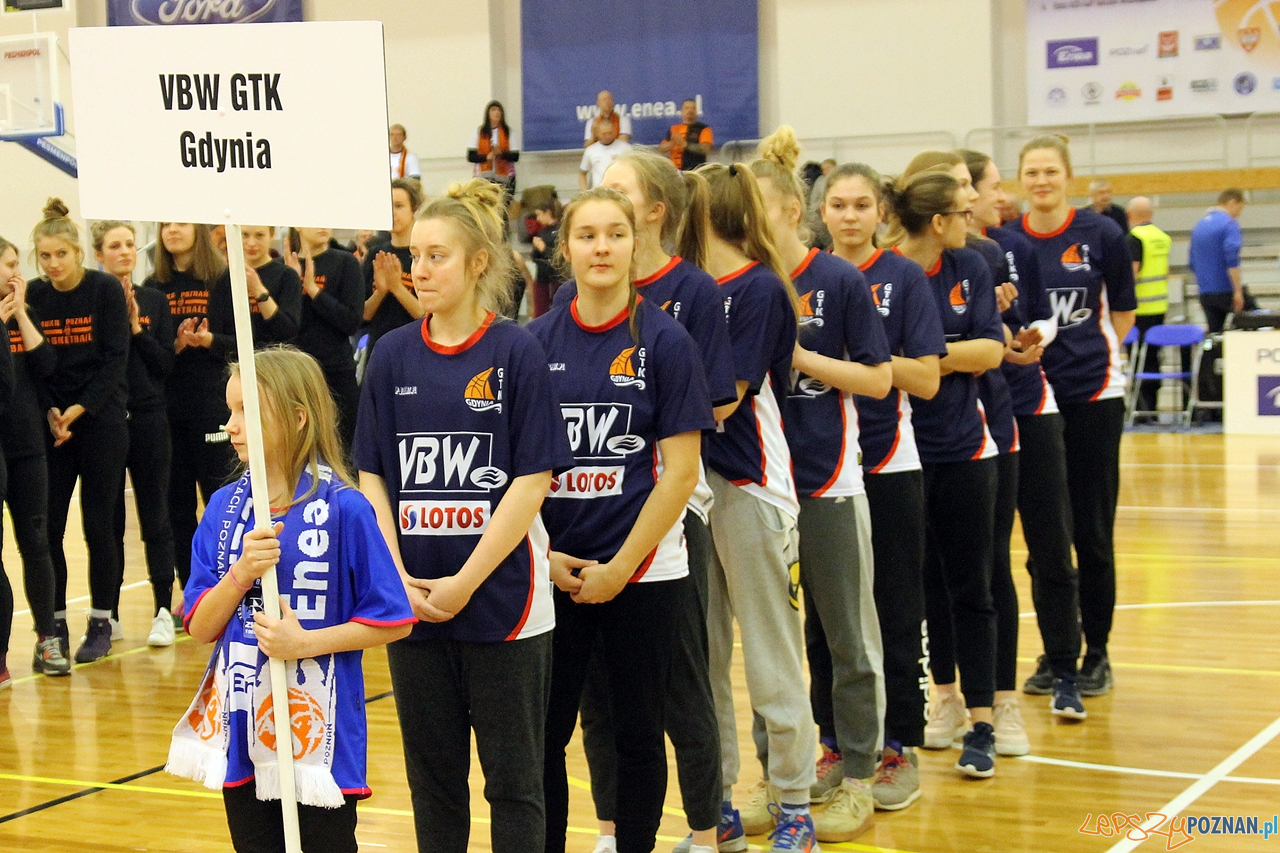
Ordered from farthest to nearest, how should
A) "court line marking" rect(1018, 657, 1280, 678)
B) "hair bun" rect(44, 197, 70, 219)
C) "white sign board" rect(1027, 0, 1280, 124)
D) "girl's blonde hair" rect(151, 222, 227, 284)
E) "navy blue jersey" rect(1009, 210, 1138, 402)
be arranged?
"white sign board" rect(1027, 0, 1280, 124) → "girl's blonde hair" rect(151, 222, 227, 284) → "hair bun" rect(44, 197, 70, 219) → "court line marking" rect(1018, 657, 1280, 678) → "navy blue jersey" rect(1009, 210, 1138, 402)

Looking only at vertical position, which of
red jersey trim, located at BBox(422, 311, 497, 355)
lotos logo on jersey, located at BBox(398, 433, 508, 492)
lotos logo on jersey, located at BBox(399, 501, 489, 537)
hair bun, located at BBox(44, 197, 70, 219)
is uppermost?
hair bun, located at BBox(44, 197, 70, 219)

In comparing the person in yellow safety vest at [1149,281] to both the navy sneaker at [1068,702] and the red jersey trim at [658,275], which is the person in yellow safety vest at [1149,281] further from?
the red jersey trim at [658,275]

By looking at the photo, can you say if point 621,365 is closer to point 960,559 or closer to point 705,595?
point 705,595

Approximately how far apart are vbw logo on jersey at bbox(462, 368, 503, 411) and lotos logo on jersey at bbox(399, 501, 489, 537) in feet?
0.60

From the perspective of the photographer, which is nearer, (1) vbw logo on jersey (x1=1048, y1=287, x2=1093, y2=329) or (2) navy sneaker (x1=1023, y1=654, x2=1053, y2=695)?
(1) vbw logo on jersey (x1=1048, y1=287, x2=1093, y2=329)

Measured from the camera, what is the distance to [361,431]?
2.73m

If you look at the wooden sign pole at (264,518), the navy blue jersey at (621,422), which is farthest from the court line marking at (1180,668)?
the wooden sign pole at (264,518)

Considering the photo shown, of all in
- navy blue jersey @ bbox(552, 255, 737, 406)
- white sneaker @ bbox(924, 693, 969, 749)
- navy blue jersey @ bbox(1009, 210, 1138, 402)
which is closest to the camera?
navy blue jersey @ bbox(552, 255, 737, 406)

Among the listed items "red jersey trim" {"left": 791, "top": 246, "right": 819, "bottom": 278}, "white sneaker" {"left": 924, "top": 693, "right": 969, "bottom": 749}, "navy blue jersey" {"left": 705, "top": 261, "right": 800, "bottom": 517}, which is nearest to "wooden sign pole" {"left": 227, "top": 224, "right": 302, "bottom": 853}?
"navy blue jersey" {"left": 705, "top": 261, "right": 800, "bottom": 517}

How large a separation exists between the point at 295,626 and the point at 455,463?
1.54 feet

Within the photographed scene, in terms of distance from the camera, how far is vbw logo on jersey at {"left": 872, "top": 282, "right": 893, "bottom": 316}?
3.68 meters

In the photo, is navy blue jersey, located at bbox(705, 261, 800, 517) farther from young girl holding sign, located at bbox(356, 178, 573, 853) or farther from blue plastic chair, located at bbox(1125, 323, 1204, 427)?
blue plastic chair, located at bbox(1125, 323, 1204, 427)

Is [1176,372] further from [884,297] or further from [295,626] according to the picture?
[295,626]

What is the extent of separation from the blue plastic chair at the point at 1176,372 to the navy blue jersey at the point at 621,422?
909cm
